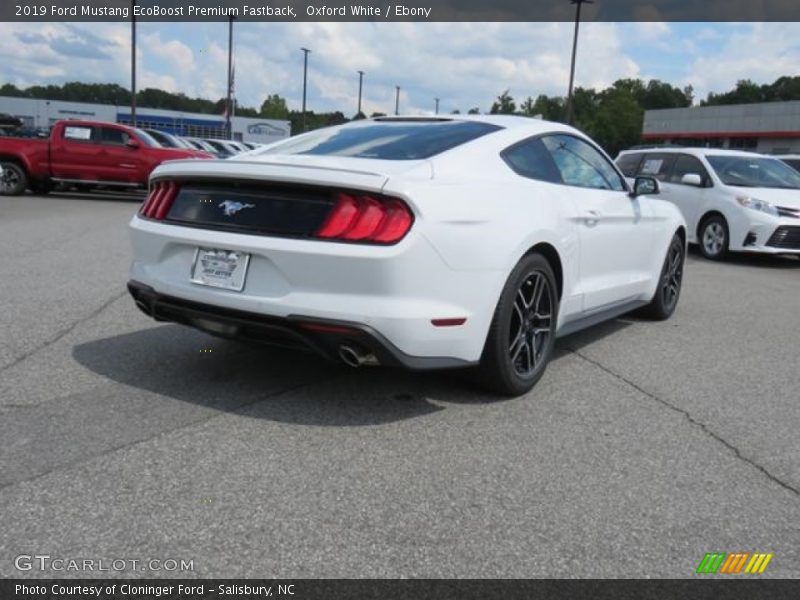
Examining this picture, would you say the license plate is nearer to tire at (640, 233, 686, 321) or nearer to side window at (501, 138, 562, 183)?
side window at (501, 138, 562, 183)

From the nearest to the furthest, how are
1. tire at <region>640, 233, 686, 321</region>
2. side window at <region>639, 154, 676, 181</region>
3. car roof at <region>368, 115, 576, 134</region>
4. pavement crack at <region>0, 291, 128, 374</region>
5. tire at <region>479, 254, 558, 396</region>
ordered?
tire at <region>479, 254, 558, 396</region>
pavement crack at <region>0, 291, 128, 374</region>
car roof at <region>368, 115, 576, 134</region>
tire at <region>640, 233, 686, 321</region>
side window at <region>639, 154, 676, 181</region>

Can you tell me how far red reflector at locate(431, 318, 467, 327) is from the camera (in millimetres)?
3465

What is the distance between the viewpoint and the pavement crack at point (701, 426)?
3203mm

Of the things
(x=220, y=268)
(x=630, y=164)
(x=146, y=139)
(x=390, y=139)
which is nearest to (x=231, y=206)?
(x=220, y=268)

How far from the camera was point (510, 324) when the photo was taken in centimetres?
400

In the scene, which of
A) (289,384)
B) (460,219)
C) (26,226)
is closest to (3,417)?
(289,384)

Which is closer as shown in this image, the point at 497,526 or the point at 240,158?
the point at 497,526

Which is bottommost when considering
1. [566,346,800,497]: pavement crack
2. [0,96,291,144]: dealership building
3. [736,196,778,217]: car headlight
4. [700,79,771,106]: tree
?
[566,346,800,497]: pavement crack

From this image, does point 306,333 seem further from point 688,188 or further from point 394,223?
point 688,188

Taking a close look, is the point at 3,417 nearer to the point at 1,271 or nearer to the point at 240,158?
the point at 240,158

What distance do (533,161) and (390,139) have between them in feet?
2.80

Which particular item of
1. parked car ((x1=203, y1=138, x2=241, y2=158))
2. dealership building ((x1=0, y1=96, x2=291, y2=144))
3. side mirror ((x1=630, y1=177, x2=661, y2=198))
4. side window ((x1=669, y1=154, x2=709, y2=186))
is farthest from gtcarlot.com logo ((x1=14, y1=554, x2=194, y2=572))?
dealership building ((x1=0, y1=96, x2=291, y2=144))

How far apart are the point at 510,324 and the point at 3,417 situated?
2504mm

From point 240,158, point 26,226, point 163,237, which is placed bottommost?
point 26,226
